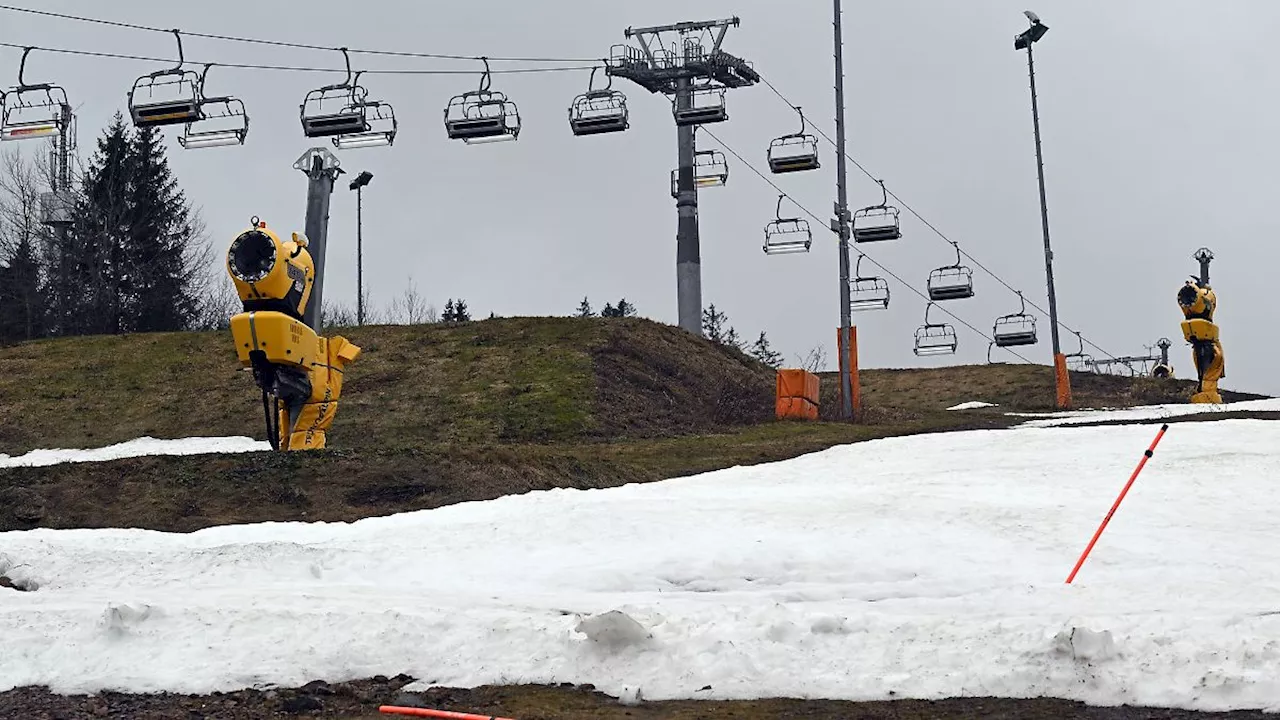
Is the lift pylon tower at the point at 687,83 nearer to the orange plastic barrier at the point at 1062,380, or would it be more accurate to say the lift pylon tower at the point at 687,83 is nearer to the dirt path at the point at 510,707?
the orange plastic barrier at the point at 1062,380

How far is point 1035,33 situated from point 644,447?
67.6ft

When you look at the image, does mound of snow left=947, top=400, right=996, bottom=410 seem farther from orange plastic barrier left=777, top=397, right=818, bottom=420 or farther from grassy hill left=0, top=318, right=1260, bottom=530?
orange plastic barrier left=777, top=397, right=818, bottom=420

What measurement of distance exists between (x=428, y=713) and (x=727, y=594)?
3.74 meters

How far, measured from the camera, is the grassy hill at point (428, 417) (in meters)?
16.3

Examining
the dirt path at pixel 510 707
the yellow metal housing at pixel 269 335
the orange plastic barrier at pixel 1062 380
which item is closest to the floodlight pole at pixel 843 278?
the orange plastic barrier at pixel 1062 380

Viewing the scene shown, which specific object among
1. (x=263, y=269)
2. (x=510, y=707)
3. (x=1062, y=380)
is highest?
(x=263, y=269)

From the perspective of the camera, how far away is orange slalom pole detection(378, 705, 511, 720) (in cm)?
816

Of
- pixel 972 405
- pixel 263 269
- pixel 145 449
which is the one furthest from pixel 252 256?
pixel 972 405

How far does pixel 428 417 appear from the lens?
29.7m

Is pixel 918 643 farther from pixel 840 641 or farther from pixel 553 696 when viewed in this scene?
pixel 553 696

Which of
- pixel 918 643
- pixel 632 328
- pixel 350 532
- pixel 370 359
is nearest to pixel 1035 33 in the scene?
pixel 632 328

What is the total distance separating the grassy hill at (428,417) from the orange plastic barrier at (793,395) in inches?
20.5

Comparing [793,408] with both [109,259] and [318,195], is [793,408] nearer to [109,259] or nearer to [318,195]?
[318,195]

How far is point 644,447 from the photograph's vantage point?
24766mm
